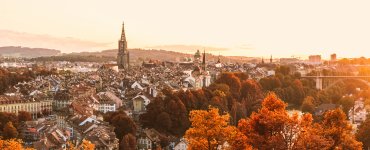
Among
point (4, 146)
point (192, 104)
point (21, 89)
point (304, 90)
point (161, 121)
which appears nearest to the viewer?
point (4, 146)

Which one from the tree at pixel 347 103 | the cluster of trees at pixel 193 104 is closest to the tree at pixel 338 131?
the cluster of trees at pixel 193 104

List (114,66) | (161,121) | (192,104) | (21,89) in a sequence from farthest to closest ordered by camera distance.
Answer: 1. (114,66)
2. (21,89)
3. (192,104)
4. (161,121)

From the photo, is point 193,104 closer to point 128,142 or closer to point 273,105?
point 128,142

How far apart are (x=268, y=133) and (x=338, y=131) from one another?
311 cm

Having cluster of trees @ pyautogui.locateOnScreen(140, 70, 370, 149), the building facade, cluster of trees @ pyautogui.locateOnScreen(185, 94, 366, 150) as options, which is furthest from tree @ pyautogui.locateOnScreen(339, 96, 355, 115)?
cluster of trees @ pyautogui.locateOnScreen(185, 94, 366, 150)

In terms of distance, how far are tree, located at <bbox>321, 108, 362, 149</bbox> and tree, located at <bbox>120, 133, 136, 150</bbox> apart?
59.8 ft

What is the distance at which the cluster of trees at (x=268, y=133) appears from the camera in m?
18.7

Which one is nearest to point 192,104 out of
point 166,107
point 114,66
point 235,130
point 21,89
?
point 166,107

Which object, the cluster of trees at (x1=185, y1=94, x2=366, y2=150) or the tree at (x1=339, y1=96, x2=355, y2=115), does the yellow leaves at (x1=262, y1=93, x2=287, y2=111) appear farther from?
the tree at (x1=339, y1=96, x2=355, y2=115)

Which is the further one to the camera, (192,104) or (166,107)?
(192,104)

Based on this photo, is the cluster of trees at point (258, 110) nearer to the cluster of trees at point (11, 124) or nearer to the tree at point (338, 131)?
the tree at point (338, 131)

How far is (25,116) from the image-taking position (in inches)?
1885

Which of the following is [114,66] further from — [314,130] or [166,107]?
[314,130]

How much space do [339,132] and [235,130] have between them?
394cm
